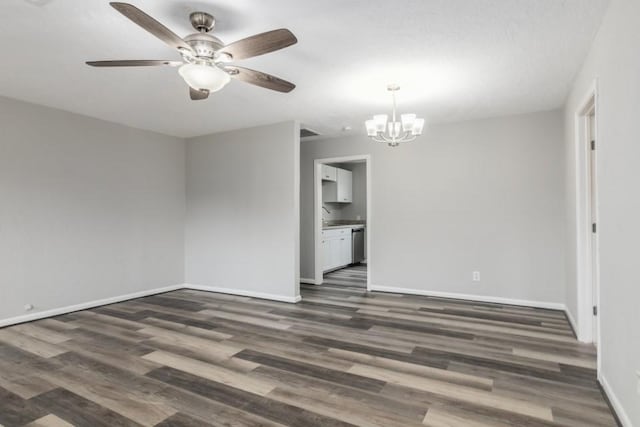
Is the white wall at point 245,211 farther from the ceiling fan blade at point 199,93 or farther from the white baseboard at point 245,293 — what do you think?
the ceiling fan blade at point 199,93

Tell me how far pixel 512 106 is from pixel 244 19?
3.24m

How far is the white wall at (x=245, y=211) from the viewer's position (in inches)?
185

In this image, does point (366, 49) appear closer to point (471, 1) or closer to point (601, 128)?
point (471, 1)

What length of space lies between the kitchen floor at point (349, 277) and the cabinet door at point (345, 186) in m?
1.59

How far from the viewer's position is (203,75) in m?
2.18

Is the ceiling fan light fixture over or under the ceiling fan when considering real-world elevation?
under

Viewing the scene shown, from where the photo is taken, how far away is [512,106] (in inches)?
160

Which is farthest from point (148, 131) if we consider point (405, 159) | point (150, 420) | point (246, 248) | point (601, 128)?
point (601, 128)

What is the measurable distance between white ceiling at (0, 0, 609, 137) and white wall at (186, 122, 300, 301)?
0.75 meters

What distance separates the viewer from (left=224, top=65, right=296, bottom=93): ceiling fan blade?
234cm

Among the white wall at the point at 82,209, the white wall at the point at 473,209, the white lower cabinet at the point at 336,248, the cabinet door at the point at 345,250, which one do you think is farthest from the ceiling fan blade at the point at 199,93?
the cabinet door at the point at 345,250

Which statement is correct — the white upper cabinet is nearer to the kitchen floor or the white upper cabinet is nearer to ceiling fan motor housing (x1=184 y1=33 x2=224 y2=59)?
the kitchen floor

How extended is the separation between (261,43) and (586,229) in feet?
10.2

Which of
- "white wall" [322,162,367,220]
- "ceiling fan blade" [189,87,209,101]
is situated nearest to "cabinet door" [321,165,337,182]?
"white wall" [322,162,367,220]
